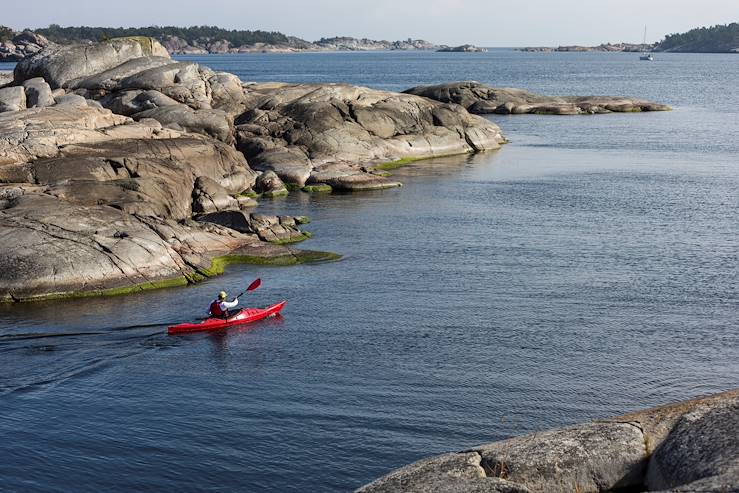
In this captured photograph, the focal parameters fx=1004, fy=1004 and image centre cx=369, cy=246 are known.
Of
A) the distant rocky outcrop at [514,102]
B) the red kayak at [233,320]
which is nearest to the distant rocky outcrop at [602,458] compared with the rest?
the red kayak at [233,320]

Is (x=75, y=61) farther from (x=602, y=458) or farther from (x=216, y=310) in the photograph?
(x=602, y=458)

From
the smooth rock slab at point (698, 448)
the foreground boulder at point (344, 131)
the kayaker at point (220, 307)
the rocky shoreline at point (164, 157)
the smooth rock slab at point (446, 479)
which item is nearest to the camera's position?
the smooth rock slab at point (446, 479)

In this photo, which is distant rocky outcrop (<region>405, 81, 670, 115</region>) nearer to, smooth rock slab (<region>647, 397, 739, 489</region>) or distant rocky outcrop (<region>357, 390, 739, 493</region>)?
distant rocky outcrop (<region>357, 390, 739, 493</region>)

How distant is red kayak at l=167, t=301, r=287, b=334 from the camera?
3216 cm

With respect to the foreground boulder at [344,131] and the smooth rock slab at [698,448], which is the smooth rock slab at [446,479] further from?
the foreground boulder at [344,131]

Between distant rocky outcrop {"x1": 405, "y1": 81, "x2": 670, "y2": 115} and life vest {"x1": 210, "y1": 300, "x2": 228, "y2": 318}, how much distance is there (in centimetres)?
7897

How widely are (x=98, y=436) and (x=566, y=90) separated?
131 metres

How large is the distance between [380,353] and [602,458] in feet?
46.9

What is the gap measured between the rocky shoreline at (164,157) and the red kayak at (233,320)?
495 cm

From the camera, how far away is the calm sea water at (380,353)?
76.1 feet

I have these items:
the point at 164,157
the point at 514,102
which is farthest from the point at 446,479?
the point at 514,102

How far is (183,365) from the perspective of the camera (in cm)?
2934

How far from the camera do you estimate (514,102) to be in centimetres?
11275

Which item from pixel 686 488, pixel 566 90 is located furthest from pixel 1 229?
pixel 566 90
